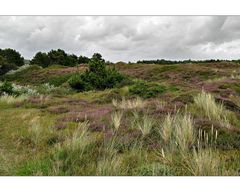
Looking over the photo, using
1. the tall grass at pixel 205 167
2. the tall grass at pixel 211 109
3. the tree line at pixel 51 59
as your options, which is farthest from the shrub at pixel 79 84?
the tree line at pixel 51 59

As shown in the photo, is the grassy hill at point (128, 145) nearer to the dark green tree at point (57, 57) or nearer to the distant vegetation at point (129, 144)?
the distant vegetation at point (129, 144)

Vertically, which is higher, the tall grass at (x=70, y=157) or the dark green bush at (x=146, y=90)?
the dark green bush at (x=146, y=90)

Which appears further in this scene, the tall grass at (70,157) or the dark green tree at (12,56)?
the dark green tree at (12,56)

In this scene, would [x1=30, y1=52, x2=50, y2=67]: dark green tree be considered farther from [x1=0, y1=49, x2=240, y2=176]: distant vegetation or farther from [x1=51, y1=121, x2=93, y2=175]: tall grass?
[x1=51, y1=121, x2=93, y2=175]: tall grass

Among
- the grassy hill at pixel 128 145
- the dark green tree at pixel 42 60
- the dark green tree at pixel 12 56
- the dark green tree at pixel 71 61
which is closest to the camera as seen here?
the grassy hill at pixel 128 145

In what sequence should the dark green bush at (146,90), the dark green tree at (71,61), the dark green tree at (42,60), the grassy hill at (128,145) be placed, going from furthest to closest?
1. the dark green tree at (42,60)
2. the dark green tree at (71,61)
3. the dark green bush at (146,90)
4. the grassy hill at (128,145)

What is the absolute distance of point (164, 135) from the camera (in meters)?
6.30

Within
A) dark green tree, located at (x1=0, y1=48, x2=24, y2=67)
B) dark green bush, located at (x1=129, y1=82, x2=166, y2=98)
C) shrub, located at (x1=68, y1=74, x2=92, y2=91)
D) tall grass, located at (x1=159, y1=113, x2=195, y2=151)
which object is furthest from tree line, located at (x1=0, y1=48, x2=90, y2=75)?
tall grass, located at (x1=159, y1=113, x2=195, y2=151)

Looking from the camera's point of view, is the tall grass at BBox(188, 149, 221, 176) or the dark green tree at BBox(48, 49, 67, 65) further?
the dark green tree at BBox(48, 49, 67, 65)

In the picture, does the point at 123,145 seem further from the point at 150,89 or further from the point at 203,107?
the point at 150,89

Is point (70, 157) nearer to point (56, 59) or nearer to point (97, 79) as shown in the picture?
point (97, 79)

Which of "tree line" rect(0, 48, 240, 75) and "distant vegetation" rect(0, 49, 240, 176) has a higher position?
"tree line" rect(0, 48, 240, 75)

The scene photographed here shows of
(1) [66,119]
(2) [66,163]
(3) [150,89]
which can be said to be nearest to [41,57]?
(3) [150,89]

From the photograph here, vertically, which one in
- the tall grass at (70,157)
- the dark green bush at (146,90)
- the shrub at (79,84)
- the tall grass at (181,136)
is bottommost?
the tall grass at (70,157)
